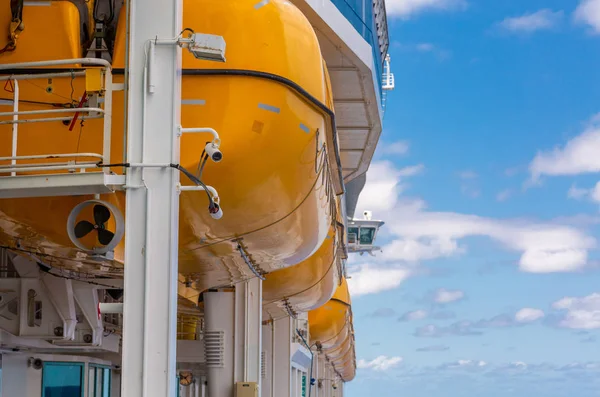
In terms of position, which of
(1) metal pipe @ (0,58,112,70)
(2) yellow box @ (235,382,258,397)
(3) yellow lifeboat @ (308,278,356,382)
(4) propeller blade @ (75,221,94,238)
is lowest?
(2) yellow box @ (235,382,258,397)

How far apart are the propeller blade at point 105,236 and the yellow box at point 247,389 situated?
5.47 m

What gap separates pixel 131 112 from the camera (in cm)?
605

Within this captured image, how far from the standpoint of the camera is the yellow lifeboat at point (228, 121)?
7.06m

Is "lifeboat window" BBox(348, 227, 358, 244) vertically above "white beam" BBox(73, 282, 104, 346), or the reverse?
"lifeboat window" BBox(348, 227, 358, 244)

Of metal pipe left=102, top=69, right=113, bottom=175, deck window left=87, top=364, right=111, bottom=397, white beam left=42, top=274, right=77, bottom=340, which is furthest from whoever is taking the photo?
deck window left=87, top=364, right=111, bottom=397

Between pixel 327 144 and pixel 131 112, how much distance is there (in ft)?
9.67

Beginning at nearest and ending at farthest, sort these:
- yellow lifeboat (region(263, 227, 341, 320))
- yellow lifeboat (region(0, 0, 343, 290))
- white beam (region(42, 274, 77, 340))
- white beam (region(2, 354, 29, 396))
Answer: yellow lifeboat (region(0, 0, 343, 290))
white beam (region(42, 274, 77, 340))
white beam (region(2, 354, 29, 396))
yellow lifeboat (region(263, 227, 341, 320))

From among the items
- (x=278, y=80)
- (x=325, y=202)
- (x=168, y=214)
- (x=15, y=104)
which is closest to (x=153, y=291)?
(x=168, y=214)

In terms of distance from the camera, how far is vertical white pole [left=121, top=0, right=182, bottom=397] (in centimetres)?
584

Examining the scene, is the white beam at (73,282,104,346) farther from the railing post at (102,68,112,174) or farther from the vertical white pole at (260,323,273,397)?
the railing post at (102,68,112,174)

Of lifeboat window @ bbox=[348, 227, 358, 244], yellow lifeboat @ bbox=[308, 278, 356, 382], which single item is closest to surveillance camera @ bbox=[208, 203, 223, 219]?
yellow lifeboat @ bbox=[308, 278, 356, 382]

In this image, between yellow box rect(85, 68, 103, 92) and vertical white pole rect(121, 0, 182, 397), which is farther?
yellow box rect(85, 68, 103, 92)

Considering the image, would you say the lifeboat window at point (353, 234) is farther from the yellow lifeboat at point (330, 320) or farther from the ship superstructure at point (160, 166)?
the ship superstructure at point (160, 166)

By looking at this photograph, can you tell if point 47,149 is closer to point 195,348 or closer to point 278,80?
point 278,80
